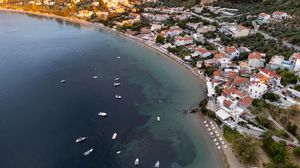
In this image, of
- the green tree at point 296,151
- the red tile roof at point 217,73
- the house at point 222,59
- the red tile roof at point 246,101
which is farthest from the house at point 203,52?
the green tree at point 296,151

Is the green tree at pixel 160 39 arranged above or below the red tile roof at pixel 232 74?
above

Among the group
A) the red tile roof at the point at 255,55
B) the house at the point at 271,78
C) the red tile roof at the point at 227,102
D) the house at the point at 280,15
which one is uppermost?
the house at the point at 280,15

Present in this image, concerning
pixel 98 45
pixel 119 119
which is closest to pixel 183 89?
pixel 119 119

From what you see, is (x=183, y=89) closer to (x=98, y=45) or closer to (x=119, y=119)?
(x=119, y=119)

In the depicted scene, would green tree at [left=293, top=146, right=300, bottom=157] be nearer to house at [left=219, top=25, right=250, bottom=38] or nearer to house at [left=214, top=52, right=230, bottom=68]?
house at [left=214, top=52, right=230, bottom=68]

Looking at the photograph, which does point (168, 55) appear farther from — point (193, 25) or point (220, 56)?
point (193, 25)

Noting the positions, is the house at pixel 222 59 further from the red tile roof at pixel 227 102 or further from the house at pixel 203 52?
the red tile roof at pixel 227 102

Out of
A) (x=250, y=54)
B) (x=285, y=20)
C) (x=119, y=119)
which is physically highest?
(x=285, y=20)
